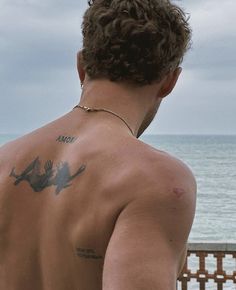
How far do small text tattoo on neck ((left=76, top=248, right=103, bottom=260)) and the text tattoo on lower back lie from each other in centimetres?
13

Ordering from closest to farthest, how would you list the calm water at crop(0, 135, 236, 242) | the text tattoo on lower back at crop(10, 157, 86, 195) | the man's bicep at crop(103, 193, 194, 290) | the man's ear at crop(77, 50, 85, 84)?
the man's bicep at crop(103, 193, 194, 290) < the text tattoo on lower back at crop(10, 157, 86, 195) < the man's ear at crop(77, 50, 85, 84) < the calm water at crop(0, 135, 236, 242)

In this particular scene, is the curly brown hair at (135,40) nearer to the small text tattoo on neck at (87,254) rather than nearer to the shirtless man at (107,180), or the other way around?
the shirtless man at (107,180)

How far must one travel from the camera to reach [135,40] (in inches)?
46.8

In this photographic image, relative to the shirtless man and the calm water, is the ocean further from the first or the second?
the shirtless man

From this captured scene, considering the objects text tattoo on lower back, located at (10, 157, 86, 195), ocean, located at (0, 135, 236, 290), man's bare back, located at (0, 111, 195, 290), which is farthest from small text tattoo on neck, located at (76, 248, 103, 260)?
ocean, located at (0, 135, 236, 290)

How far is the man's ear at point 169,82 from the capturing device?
1.24 m

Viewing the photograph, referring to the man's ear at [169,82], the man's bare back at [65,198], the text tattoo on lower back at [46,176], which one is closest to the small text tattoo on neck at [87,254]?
the man's bare back at [65,198]

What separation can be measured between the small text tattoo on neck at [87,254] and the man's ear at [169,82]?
36 centimetres

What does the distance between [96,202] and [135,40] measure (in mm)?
327

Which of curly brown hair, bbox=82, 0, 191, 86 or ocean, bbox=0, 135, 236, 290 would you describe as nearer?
curly brown hair, bbox=82, 0, 191, 86

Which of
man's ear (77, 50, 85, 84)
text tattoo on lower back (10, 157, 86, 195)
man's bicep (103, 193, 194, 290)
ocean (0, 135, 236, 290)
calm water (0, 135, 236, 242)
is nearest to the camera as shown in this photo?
man's bicep (103, 193, 194, 290)

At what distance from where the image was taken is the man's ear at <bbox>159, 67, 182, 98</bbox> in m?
1.24

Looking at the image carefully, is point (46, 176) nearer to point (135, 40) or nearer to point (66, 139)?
point (66, 139)

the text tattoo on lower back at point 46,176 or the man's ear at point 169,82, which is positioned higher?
the man's ear at point 169,82
